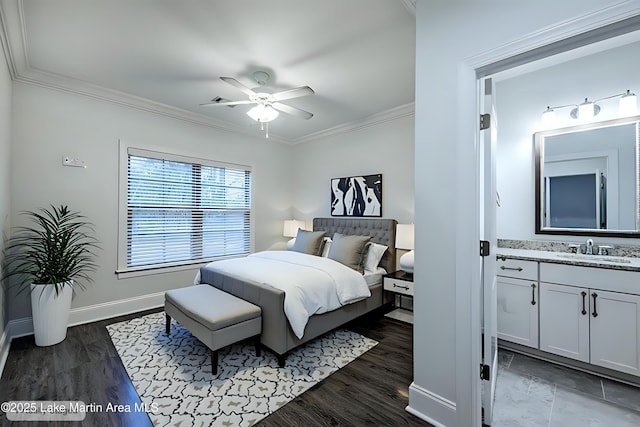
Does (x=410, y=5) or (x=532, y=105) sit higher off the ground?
(x=410, y=5)

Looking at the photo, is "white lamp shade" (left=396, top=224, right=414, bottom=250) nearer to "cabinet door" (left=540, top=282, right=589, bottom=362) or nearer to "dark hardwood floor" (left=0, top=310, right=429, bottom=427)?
"dark hardwood floor" (left=0, top=310, right=429, bottom=427)

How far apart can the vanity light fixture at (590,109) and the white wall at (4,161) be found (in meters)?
4.95

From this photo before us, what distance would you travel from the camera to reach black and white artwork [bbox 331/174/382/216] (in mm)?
4207

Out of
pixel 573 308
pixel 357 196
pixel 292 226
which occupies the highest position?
pixel 357 196

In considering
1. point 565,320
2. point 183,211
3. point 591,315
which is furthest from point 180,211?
point 591,315

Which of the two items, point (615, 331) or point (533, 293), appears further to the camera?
point (533, 293)

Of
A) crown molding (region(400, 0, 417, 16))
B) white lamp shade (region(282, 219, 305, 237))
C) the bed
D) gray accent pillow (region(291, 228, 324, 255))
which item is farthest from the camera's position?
white lamp shade (region(282, 219, 305, 237))

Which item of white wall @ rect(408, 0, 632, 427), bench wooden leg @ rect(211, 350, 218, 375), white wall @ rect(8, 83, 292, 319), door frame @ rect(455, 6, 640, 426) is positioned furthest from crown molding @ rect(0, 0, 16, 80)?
door frame @ rect(455, 6, 640, 426)

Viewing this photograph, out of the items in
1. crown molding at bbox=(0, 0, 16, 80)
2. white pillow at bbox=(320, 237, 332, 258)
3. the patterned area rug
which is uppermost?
crown molding at bbox=(0, 0, 16, 80)

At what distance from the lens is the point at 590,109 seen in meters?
2.56

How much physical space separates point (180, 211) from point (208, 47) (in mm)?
2397

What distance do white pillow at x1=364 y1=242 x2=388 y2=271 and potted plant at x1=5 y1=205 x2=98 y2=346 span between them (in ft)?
10.6

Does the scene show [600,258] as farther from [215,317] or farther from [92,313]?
[92,313]

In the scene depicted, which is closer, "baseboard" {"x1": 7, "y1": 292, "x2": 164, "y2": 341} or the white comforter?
the white comforter
